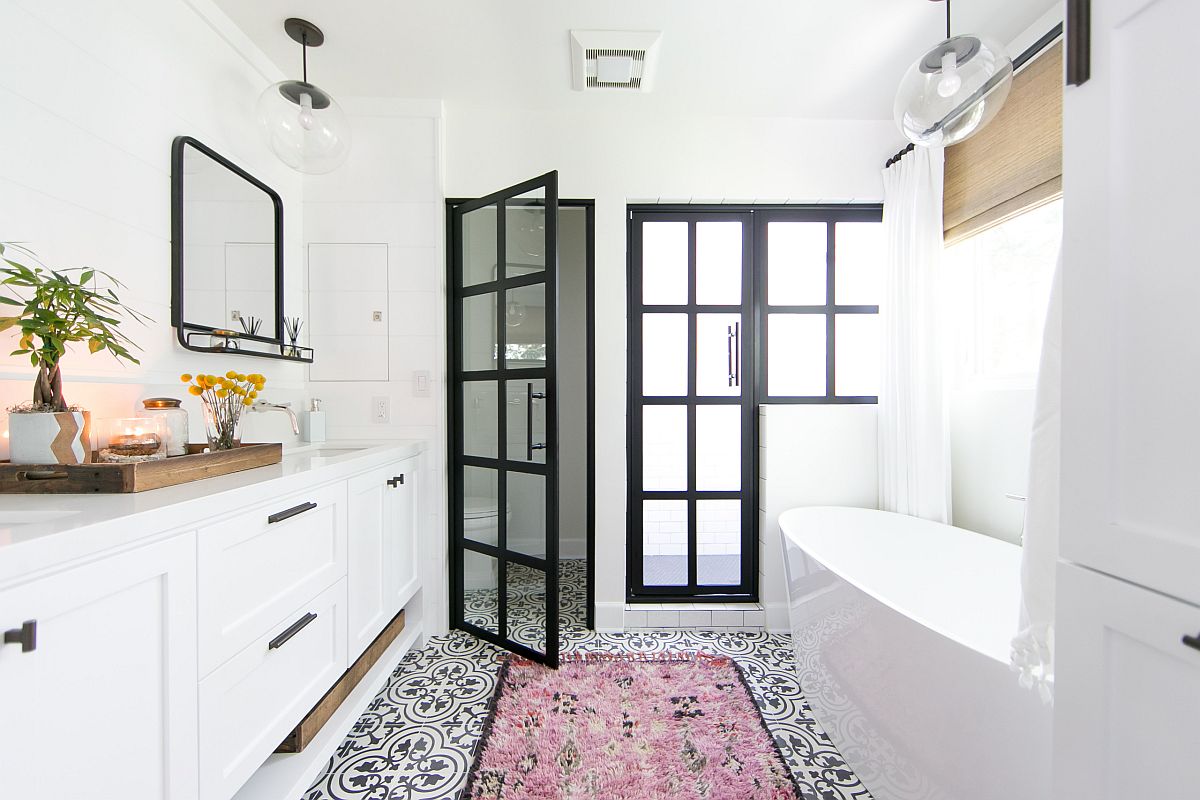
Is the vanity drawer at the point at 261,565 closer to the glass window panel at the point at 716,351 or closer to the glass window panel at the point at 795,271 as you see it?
the glass window panel at the point at 716,351

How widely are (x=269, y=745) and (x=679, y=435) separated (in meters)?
1.91

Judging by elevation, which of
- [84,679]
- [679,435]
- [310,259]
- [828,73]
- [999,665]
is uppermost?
[828,73]

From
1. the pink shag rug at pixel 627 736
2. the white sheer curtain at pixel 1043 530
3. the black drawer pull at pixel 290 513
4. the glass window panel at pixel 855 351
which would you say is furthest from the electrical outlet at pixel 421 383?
the white sheer curtain at pixel 1043 530

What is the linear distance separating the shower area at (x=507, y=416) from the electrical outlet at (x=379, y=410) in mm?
290

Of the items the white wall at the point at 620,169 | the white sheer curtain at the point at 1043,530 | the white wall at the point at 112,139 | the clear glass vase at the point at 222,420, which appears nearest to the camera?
the white sheer curtain at the point at 1043,530

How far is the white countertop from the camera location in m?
0.66

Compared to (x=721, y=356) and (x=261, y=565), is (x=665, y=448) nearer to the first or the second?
(x=721, y=356)

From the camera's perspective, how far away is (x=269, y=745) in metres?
1.15

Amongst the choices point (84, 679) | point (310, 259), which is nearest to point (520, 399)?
point (310, 259)

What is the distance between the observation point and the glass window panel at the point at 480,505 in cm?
225

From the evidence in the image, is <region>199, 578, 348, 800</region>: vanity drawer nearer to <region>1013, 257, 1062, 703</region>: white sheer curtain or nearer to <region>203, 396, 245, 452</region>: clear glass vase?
<region>203, 396, 245, 452</region>: clear glass vase

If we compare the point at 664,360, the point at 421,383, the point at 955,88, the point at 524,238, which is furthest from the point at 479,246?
the point at 955,88

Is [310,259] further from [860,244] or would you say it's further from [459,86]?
[860,244]

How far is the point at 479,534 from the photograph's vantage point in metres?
2.31
